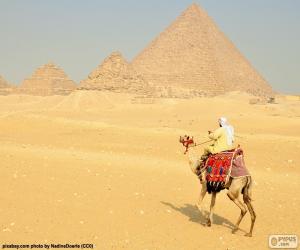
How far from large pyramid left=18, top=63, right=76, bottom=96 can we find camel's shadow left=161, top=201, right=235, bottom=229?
65.6 meters

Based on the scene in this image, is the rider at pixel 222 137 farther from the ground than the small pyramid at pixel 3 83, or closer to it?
closer to it

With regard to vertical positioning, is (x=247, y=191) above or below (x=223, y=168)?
below

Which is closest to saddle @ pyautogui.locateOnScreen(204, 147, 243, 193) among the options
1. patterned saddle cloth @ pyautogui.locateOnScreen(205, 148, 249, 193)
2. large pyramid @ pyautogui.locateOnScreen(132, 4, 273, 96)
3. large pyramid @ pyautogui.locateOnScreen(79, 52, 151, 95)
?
patterned saddle cloth @ pyautogui.locateOnScreen(205, 148, 249, 193)

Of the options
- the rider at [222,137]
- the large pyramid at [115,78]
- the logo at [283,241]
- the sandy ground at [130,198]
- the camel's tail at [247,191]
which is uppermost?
the large pyramid at [115,78]

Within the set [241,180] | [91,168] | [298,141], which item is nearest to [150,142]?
[298,141]

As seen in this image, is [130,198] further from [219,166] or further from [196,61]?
[196,61]

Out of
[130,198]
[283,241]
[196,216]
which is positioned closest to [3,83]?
[130,198]

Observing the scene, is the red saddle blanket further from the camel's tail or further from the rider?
the camel's tail

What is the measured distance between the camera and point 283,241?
582 cm

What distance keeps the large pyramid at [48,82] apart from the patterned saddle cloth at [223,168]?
66.5 metres

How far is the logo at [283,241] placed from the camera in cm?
569

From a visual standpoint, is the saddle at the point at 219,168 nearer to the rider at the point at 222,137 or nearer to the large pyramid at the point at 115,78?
the rider at the point at 222,137

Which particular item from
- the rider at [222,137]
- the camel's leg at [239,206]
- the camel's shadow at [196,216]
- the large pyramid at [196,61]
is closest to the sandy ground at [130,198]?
the camel's shadow at [196,216]

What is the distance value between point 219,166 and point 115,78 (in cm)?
4722
